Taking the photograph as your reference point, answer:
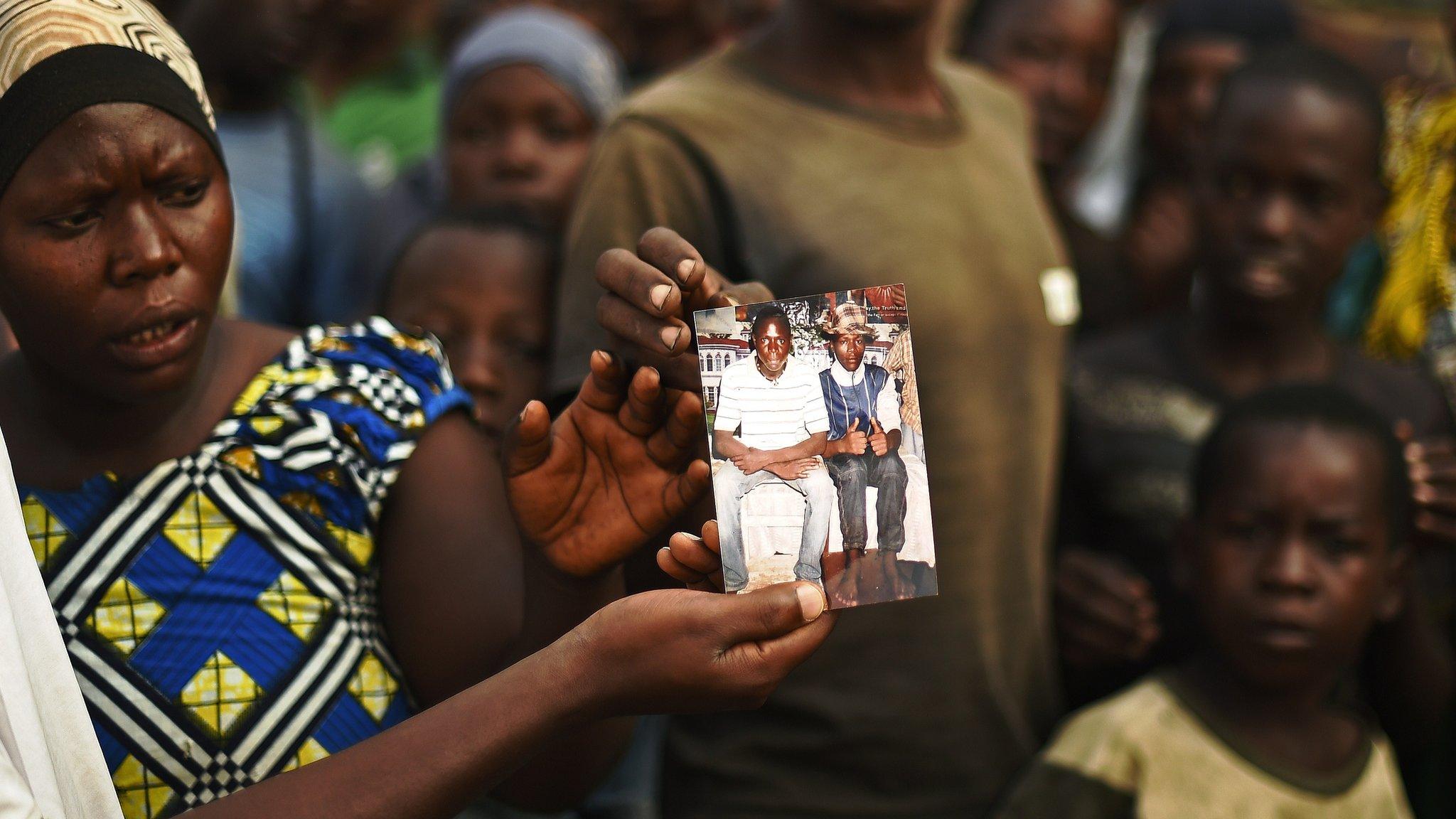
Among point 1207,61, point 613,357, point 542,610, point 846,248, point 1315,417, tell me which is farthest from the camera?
point 1207,61

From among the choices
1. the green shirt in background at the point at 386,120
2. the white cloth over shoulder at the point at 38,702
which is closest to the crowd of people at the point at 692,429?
the white cloth over shoulder at the point at 38,702

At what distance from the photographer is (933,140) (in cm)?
259

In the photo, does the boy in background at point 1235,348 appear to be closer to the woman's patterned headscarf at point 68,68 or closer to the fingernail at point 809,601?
the fingernail at point 809,601

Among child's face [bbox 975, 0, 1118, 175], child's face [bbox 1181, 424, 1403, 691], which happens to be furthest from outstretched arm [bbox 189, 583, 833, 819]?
child's face [bbox 975, 0, 1118, 175]

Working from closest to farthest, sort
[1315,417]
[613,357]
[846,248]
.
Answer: [613,357]
[846,248]
[1315,417]

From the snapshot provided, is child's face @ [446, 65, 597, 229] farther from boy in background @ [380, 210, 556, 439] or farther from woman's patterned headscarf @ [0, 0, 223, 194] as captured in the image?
woman's patterned headscarf @ [0, 0, 223, 194]

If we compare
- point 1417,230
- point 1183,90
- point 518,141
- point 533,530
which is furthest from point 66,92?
point 1183,90

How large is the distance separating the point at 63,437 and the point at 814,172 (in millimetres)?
1243

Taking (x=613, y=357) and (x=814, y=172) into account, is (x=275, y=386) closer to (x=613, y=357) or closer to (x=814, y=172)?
Answer: (x=613, y=357)

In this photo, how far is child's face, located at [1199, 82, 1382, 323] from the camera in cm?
328

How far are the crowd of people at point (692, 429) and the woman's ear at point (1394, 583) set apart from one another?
0.5 inches

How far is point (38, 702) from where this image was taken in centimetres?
147

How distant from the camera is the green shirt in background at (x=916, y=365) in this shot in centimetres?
229

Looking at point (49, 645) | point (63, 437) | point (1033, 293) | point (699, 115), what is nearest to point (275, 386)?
point (63, 437)
